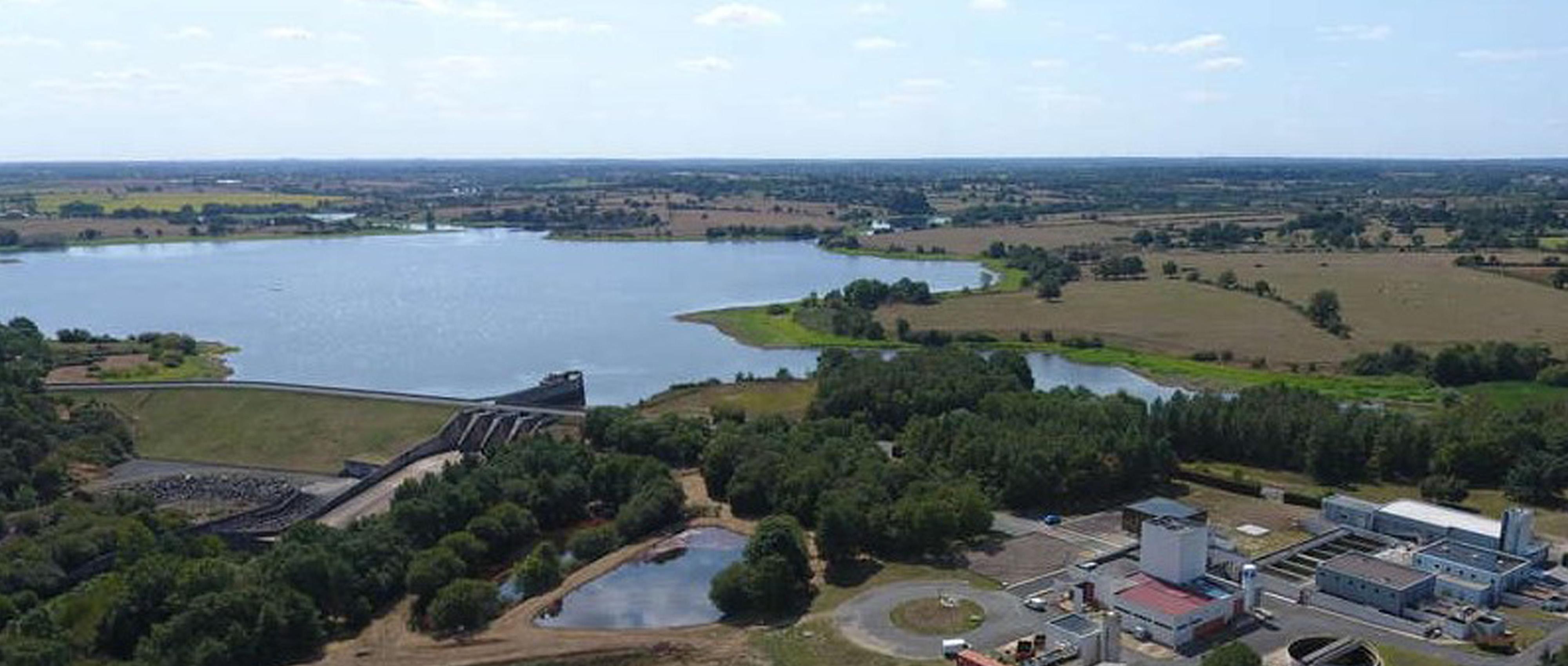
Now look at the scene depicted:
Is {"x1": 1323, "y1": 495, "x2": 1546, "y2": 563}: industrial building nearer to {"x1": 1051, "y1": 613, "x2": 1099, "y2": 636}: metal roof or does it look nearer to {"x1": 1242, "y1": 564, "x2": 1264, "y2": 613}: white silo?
{"x1": 1242, "y1": 564, "x2": 1264, "y2": 613}: white silo

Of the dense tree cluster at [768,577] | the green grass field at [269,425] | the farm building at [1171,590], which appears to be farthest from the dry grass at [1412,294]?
the green grass field at [269,425]

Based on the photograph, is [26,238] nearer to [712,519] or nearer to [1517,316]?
[712,519]

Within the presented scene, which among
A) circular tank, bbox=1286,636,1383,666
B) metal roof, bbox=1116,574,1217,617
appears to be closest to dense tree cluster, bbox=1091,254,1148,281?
metal roof, bbox=1116,574,1217,617

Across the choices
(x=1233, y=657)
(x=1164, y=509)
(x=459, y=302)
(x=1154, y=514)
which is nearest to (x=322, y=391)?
(x=459, y=302)

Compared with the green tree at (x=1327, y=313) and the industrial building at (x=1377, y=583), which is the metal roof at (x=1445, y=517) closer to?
the industrial building at (x=1377, y=583)

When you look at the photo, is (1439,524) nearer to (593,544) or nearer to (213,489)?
(593,544)
